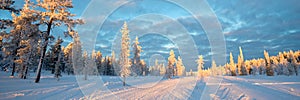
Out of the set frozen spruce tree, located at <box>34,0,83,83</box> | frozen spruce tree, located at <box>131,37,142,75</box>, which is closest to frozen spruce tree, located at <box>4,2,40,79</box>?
frozen spruce tree, located at <box>34,0,83,83</box>

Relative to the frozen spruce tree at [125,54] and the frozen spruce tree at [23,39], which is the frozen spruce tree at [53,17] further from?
the frozen spruce tree at [125,54]

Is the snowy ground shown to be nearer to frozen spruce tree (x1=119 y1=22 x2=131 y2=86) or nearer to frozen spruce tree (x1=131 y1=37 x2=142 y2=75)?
frozen spruce tree (x1=119 y1=22 x2=131 y2=86)

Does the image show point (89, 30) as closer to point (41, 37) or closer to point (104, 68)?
point (41, 37)

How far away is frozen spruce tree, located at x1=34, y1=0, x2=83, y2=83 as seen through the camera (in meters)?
19.1

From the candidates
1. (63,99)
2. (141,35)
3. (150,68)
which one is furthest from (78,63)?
(150,68)

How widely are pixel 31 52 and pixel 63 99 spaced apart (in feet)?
57.2

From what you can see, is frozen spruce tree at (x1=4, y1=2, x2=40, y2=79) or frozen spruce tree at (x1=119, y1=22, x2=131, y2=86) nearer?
frozen spruce tree at (x1=4, y1=2, x2=40, y2=79)

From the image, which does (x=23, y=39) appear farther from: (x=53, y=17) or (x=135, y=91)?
(x=135, y=91)

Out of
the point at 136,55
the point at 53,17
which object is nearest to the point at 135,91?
the point at 53,17

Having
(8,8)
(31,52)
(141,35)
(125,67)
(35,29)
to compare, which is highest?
(141,35)

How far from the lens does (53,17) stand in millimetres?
19703

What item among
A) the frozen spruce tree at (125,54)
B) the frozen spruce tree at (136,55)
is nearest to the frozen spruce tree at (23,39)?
the frozen spruce tree at (125,54)

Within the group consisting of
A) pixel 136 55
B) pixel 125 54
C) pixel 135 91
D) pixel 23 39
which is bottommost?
pixel 135 91

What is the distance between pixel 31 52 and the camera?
24766 mm
